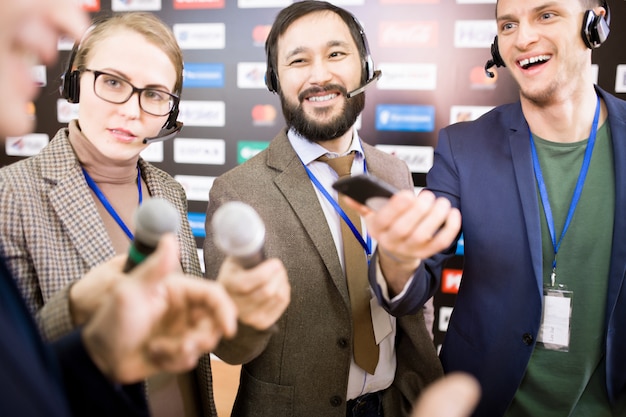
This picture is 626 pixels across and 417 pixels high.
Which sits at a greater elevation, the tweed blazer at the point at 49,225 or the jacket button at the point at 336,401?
the tweed blazer at the point at 49,225

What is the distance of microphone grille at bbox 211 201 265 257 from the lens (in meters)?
0.65

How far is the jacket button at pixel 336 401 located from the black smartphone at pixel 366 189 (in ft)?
2.83

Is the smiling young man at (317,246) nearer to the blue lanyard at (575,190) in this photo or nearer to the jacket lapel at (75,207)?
the jacket lapel at (75,207)

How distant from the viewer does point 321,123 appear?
172cm

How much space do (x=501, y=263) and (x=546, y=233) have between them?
0.56 feet

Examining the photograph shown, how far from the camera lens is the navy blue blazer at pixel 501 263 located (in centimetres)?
137

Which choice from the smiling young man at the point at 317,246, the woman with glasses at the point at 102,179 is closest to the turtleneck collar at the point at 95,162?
the woman with glasses at the point at 102,179

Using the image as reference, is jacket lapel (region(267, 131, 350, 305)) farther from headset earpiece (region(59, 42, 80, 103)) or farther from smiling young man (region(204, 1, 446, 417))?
headset earpiece (region(59, 42, 80, 103))

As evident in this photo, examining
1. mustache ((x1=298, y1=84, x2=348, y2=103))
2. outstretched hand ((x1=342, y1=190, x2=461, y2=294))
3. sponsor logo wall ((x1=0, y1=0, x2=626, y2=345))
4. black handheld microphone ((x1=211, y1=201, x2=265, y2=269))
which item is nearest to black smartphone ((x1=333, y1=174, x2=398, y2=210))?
outstretched hand ((x1=342, y1=190, x2=461, y2=294))

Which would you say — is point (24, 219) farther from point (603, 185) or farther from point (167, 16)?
point (167, 16)

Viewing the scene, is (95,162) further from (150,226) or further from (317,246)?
(150,226)

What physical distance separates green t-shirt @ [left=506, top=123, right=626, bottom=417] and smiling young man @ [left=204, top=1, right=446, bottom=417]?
337mm

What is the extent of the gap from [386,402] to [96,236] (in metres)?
1.14

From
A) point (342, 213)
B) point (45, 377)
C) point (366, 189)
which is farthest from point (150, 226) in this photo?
point (342, 213)
